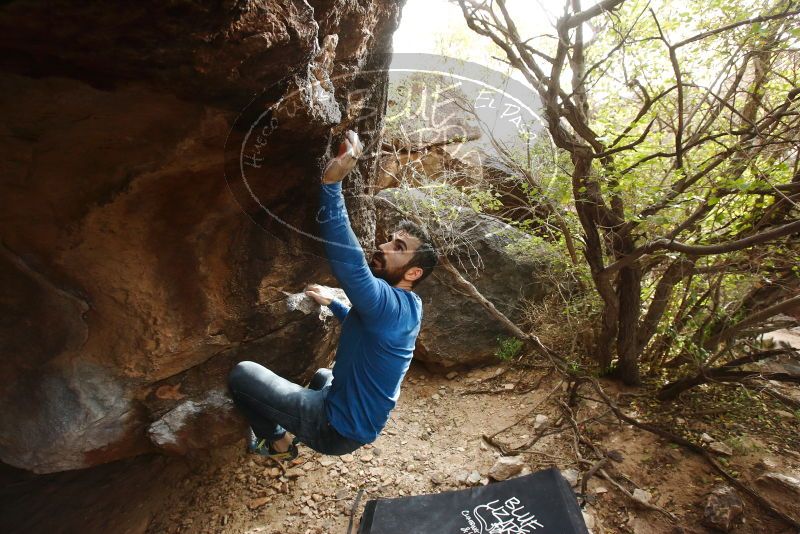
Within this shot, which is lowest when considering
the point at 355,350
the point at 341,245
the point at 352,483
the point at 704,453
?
the point at 352,483

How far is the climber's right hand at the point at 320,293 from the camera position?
2.75 metres

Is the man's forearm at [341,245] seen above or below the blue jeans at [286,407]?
above

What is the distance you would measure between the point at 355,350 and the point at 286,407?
1.83ft

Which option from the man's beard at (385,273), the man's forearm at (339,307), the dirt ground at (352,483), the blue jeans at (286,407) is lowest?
the dirt ground at (352,483)

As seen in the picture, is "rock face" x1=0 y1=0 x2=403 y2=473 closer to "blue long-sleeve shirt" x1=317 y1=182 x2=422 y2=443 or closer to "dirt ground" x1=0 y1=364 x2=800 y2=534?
"blue long-sleeve shirt" x1=317 y1=182 x2=422 y2=443

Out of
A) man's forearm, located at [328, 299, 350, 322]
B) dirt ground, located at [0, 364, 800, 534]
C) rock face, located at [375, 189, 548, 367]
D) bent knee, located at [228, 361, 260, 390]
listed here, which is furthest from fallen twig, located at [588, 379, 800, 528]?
bent knee, located at [228, 361, 260, 390]

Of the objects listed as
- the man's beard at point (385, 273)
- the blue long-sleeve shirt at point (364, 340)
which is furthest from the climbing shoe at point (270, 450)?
the man's beard at point (385, 273)

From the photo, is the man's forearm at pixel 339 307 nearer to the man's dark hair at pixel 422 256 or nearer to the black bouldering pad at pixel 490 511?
the man's dark hair at pixel 422 256

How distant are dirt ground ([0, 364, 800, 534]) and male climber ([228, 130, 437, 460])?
119 cm

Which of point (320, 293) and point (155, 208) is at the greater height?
point (155, 208)

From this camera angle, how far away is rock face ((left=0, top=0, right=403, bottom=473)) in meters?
1.28

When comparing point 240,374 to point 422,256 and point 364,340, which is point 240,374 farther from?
point 422,256

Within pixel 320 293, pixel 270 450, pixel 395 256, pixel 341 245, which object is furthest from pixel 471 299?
pixel 341 245

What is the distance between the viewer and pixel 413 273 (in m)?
2.17
